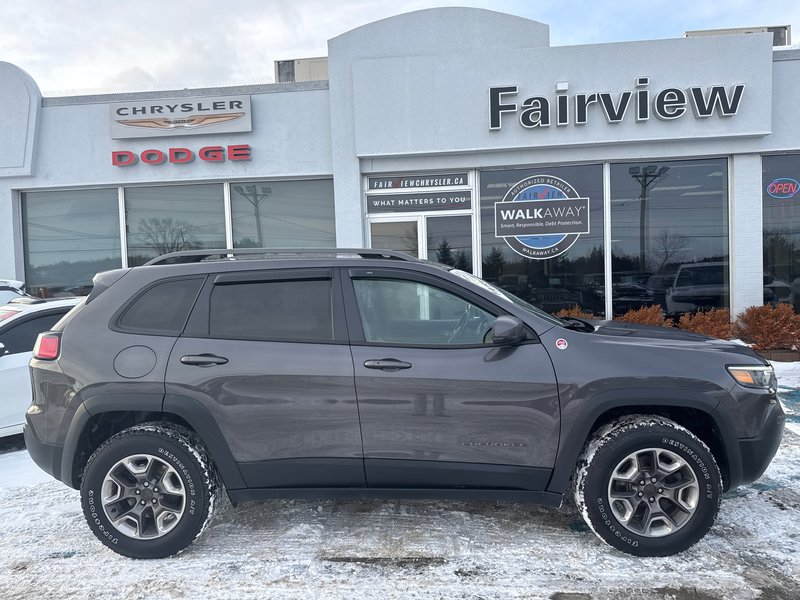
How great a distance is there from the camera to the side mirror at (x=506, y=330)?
297 cm

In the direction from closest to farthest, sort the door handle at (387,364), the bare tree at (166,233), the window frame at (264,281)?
the door handle at (387,364) → the window frame at (264,281) → the bare tree at (166,233)

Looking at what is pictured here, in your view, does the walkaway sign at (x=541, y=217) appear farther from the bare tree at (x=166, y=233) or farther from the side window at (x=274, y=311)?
the side window at (x=274, y=311)

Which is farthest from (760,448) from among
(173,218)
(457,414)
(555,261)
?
(173,218)

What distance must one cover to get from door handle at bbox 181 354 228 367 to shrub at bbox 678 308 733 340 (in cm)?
780

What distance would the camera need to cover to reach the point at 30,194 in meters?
10.3

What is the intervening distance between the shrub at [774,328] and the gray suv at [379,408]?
6108 millimetres

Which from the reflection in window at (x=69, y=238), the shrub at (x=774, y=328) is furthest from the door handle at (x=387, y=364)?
the reflection in window at (x=69, y=238)

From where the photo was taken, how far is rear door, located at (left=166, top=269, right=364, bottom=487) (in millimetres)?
3092

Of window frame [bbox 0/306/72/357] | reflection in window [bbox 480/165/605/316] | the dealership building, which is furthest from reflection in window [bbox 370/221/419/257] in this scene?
window frame [bbox 0/306/72/357]

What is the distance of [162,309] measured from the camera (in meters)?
3.29

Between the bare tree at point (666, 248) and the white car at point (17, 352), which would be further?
the bare tree at point (666, 248)

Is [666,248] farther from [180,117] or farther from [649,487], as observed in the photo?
[180,117]

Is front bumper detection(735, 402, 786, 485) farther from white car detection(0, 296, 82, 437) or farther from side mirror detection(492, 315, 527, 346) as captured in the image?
white car detection(0, 296, 82, 437)

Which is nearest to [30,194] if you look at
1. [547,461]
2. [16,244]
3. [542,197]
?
[16,244]
